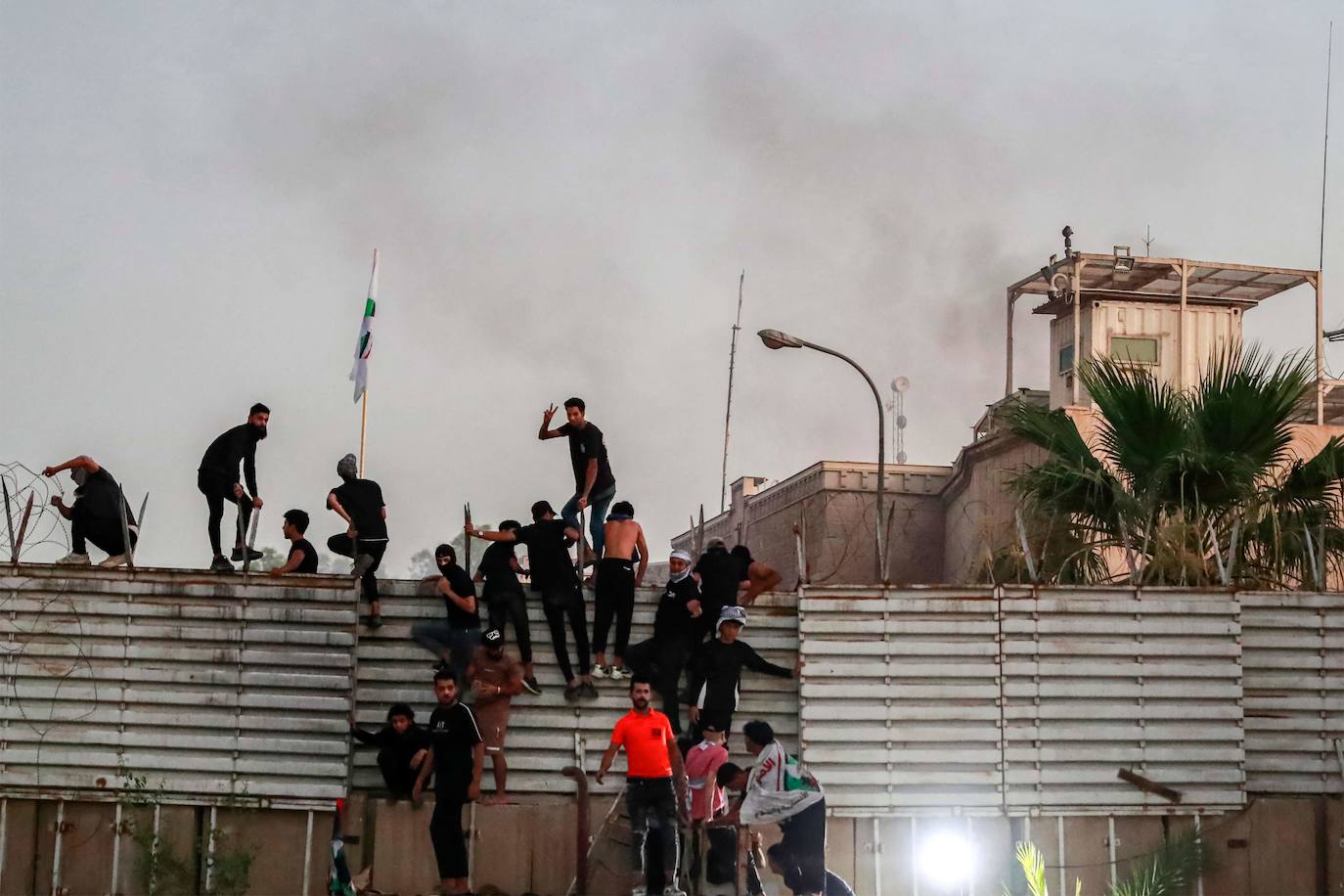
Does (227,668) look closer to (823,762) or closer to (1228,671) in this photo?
(823,762)

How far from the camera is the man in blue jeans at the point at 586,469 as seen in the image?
1611 cm

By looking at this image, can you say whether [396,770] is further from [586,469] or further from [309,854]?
[586,469]

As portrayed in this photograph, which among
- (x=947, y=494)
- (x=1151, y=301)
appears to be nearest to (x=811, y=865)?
(x=1151, y=301)

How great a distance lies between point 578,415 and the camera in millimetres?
16219

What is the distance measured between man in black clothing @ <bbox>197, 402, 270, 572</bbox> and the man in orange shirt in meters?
4.21

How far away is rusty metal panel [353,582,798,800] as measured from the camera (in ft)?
49.8

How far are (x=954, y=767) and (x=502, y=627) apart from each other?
4241 millimetres

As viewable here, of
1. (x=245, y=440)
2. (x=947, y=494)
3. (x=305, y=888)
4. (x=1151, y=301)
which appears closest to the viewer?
(x=305, y=888)

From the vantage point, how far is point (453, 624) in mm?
15203

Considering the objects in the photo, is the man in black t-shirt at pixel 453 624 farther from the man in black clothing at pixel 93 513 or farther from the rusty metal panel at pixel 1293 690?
Answer: the rusty metal panel at pixel 1293 690

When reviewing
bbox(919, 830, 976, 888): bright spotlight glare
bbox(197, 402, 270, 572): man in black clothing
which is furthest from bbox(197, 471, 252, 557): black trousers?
bbox(919, 830, 976, 888): bright spotlight glare

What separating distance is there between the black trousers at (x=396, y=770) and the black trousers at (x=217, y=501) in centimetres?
258

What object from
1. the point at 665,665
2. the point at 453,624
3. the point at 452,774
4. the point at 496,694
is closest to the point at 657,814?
the point at 452,774

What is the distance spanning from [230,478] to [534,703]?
138 inches
